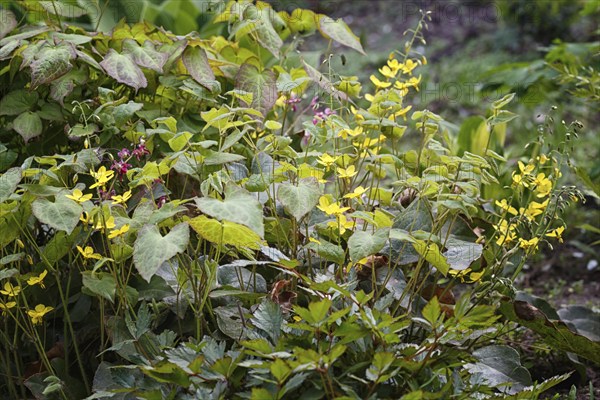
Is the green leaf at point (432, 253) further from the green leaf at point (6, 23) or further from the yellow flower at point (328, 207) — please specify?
the green leaf at point (6, 23)

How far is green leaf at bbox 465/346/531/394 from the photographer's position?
1.71 meters

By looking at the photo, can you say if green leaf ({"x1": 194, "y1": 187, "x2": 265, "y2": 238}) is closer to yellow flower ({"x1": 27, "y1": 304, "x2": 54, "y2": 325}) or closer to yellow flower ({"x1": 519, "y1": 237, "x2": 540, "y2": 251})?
yellow flower ({"x1": 27, "y1": 304, "x2": 54, "y2": 325})

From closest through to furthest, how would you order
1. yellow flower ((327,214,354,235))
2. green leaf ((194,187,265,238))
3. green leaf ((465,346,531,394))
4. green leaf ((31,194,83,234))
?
green leaf ((194,187,265,238)) < green leaf ((31,194,83,234)) < yellow flower ((327,214,354,235)) < green leaf ((465,346,531,394))

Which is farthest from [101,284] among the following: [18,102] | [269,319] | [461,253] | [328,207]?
[461,253]

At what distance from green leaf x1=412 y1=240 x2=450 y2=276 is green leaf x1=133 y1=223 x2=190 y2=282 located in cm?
46

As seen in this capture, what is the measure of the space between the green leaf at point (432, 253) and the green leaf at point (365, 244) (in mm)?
86

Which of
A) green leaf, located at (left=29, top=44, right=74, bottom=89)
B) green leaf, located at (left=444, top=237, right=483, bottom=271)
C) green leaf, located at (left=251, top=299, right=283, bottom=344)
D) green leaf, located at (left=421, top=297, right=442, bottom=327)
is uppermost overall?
green leaf, located at (left=29, top=44, right=74, bottom=89)

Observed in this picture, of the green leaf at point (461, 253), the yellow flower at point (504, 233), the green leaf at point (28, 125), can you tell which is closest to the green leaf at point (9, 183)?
the green leaf at point (28, 125)

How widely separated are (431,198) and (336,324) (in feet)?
1.71

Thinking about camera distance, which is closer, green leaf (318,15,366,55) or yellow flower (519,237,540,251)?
yellow flower (519,237,540,251)

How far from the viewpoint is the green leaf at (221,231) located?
144 centimetres

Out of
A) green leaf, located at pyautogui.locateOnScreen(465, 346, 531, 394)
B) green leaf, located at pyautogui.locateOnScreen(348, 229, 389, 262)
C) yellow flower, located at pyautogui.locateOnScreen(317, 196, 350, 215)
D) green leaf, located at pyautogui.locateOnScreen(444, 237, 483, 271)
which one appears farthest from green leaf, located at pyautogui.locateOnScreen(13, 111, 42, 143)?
green leaf, located at pyautogui.locateOnScreen(465, 346, 531, 394)

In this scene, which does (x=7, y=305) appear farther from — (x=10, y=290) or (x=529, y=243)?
(x=529, y=243)

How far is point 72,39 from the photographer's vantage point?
1889mm
